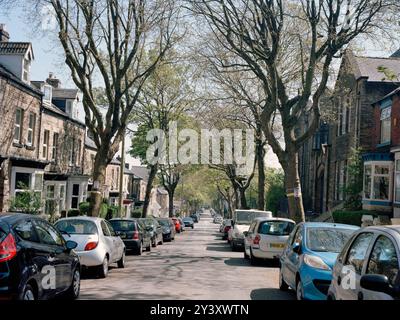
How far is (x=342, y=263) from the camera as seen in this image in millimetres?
7055

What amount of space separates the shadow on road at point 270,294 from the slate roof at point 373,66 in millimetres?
23074

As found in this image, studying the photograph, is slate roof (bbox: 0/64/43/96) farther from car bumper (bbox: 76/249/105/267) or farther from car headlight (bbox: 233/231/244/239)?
car bumper (bbox: 76/249/105/267)

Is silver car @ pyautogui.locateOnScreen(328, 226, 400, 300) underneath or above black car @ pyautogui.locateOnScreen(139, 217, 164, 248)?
above

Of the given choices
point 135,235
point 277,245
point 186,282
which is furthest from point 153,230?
point 186,282

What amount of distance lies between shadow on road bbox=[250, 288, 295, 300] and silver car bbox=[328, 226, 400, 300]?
12.3ft

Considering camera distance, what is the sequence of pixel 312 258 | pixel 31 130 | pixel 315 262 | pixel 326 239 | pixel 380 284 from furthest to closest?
1. pixel 31 130
2. pixel 326 239
3. pixel 312 258
4. pixel 315 262
5. pixel 380 284

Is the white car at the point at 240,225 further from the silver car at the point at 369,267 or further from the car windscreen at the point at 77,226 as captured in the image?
the silver car at the point at 369,267

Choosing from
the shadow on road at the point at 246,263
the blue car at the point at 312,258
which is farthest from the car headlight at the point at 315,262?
the shadow on road at the point at 246,263

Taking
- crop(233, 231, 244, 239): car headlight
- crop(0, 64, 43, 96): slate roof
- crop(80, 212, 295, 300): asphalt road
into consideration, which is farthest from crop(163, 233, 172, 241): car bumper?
crop(80, 212, 295, 300): asphalt road

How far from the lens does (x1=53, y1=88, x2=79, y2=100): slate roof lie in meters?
36.8

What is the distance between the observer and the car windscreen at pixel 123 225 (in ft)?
66.5

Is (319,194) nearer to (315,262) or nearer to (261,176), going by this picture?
(261,176)

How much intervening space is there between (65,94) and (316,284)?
31304 mm

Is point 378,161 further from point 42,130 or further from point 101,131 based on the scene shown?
point 42,130
